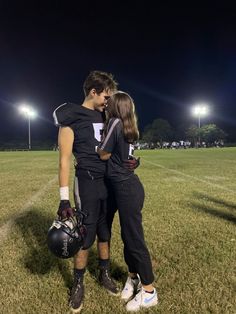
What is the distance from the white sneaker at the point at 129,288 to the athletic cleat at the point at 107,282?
97 mm

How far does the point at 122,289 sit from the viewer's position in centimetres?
448

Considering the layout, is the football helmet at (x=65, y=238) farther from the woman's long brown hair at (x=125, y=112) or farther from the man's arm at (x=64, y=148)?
the woman's long brown hair at (x=125, y=112)

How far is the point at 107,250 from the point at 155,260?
3.33 ft

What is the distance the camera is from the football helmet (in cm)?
390

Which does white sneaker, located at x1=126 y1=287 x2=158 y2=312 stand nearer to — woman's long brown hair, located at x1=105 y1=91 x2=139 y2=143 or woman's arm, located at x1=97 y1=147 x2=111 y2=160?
woman's arm, located at x1=97 y1=147 x2=111 y2=160

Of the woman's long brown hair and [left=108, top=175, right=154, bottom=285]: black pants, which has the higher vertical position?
the woman's long brown hair

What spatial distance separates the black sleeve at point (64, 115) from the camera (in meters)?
4.03

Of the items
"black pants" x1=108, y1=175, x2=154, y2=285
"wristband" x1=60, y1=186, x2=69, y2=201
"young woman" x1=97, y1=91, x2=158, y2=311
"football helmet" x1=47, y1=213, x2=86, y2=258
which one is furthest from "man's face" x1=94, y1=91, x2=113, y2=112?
"football helmet" x1=47, y1=213, x2=86, y2=258

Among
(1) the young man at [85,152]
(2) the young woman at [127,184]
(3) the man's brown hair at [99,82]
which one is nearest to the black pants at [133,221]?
(2) the young woman at [127,184]

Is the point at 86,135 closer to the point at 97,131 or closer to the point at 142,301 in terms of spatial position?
the point at 97,131

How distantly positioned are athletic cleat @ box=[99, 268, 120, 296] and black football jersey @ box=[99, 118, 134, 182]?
119 cm

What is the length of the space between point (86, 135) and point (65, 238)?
1.01 m

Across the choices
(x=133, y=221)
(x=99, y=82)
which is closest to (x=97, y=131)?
(x=99, y=82)

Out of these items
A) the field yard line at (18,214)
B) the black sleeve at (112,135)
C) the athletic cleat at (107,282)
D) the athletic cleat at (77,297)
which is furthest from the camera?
the field yard line at (18,214)
